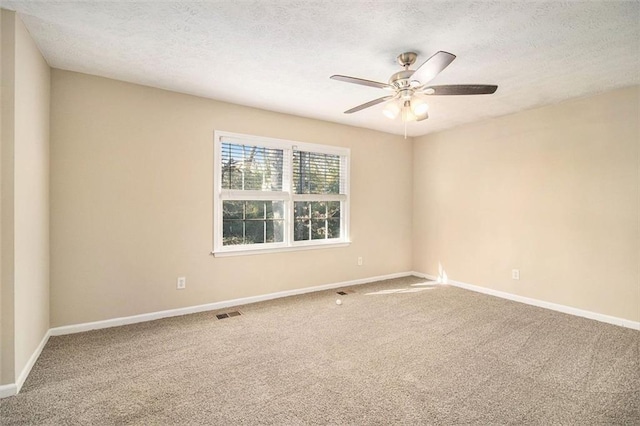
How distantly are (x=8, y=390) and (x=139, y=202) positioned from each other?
177cm

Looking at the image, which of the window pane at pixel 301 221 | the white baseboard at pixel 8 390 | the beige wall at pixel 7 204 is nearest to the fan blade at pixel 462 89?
the window pane at pixel 301 221

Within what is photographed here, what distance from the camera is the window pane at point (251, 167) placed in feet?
12.5

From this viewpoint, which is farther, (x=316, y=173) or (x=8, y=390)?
(x=316, y=173)

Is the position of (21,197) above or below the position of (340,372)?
above

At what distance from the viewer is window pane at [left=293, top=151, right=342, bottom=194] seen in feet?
14.4

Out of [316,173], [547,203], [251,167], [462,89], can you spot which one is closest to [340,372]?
[462,89]

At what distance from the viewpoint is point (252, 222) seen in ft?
13.2

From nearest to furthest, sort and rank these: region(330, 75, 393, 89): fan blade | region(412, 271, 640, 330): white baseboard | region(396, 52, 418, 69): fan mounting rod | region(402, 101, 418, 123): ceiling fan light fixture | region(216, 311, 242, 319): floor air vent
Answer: region(330, 75, 393, 89): fan blade, region(396, 52, 418, 69): fan mounting rod, region(402, 101, 418, 123): ceiling fan light fixture, region(412, 271, 640, 330): white baseboard, region(216, 311, 242, 319): floor air vent

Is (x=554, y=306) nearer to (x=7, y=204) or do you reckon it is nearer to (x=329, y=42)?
(x=329, y=42)

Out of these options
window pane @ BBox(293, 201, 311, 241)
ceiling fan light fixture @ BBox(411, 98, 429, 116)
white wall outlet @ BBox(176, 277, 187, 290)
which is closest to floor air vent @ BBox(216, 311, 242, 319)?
white wall outlet @ BBox(176, 277, 187, 290)

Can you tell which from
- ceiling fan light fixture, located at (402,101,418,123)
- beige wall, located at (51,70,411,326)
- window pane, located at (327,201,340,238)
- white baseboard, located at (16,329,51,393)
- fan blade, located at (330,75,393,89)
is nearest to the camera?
white baseboard, located at (16,329,51,393)

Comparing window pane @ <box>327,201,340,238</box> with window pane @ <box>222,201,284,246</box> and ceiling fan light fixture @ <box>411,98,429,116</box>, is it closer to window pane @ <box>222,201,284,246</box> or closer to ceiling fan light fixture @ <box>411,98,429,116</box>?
window pane @ <box>222,201,284,246</box>

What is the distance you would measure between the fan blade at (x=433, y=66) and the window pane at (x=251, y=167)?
90.4 inches

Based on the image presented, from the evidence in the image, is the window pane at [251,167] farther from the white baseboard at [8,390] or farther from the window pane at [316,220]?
the white baseboard at [8,390]
